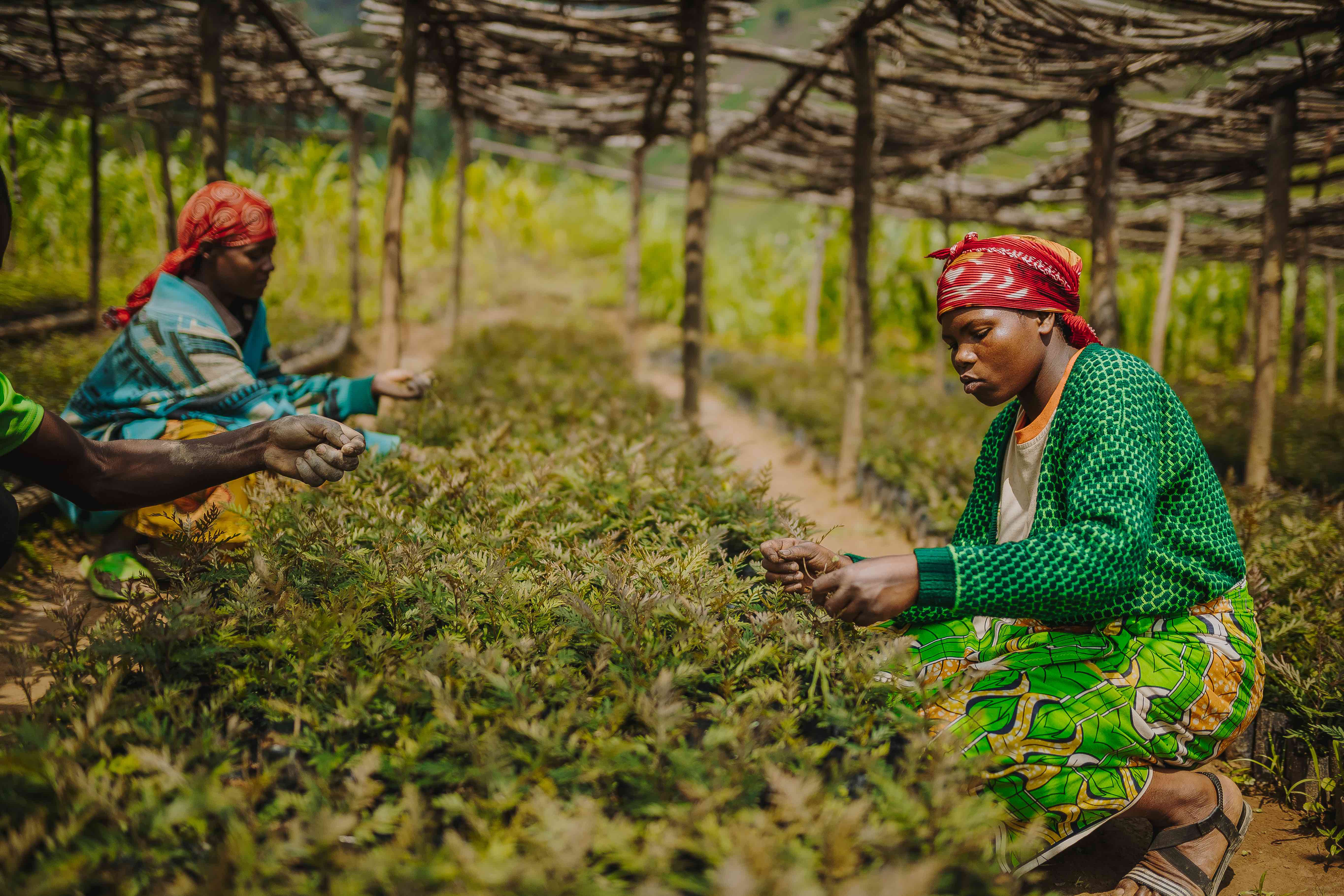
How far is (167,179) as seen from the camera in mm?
8680

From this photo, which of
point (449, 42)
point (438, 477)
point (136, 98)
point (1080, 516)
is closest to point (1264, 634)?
point (1080, 516)

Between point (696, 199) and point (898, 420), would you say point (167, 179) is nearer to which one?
point (696, 199)

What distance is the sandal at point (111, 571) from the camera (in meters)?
3.01

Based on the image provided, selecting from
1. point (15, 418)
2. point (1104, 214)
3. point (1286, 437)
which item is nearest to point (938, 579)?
point (15, 418)

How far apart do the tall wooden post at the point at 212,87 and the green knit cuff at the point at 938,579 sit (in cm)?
525

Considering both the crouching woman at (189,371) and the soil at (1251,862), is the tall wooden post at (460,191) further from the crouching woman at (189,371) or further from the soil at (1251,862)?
the soil at (1251,862)

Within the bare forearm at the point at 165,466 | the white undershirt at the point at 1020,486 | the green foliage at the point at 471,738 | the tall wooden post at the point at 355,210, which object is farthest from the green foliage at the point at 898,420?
the tall wooden post at the point at 355,210

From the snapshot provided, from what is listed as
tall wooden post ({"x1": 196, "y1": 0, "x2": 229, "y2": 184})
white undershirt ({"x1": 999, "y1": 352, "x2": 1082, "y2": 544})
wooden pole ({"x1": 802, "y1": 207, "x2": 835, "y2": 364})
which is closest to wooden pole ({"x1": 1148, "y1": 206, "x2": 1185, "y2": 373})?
wooden pole ({"x1": 802, "y1": 207, "x2": 835, "y2": 364})

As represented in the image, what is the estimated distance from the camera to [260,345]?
3818mm

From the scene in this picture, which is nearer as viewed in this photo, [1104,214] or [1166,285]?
[1104,214]

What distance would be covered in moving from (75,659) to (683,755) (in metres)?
1.29

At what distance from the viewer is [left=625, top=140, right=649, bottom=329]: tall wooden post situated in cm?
1264

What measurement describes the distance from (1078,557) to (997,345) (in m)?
0.56

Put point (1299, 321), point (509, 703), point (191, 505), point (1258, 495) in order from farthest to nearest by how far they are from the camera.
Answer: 1. point (1299, 321)
2. point (1258, 495)
3. point (191, 505)
4. point (509, 703)
